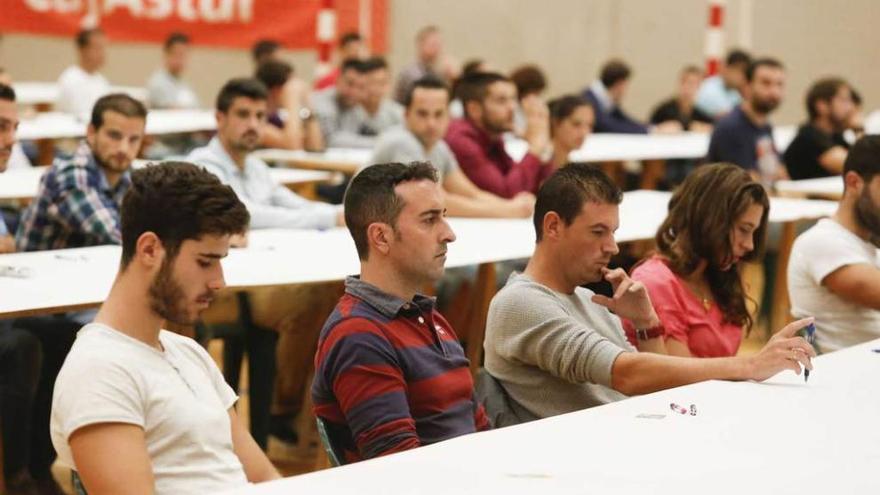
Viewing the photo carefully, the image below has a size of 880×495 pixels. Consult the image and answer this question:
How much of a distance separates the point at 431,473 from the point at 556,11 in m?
9.20

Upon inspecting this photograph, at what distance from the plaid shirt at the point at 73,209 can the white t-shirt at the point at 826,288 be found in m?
1.81

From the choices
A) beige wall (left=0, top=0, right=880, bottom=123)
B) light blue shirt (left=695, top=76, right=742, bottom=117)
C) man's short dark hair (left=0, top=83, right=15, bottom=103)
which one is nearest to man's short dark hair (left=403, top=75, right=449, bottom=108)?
man's short dark hair (left=0, top=83, right=15, bottom=103)

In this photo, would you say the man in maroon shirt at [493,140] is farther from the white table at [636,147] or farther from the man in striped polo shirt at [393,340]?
the man in striped polo shirt at [393,340]

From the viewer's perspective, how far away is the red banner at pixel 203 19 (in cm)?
982

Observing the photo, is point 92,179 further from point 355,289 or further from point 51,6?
point 51,6

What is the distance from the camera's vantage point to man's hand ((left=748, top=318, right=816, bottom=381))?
2.55 meters

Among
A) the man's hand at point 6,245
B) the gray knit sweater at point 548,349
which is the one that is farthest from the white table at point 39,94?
the gray knit sweater at point 548,349

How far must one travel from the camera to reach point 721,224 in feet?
10.1

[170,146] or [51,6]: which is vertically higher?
[51,6]

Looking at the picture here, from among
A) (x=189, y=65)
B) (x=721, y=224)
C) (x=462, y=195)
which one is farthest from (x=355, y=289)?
(x=189, y=65)

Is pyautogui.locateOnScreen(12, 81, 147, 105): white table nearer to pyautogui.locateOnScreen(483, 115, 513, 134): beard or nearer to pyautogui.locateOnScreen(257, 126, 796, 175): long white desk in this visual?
pyautogui.locateOnScreen(257, 126, 796, 175): long white desk

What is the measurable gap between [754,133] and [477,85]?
1.62 meters

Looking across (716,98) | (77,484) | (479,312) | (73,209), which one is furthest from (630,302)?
(716,98)

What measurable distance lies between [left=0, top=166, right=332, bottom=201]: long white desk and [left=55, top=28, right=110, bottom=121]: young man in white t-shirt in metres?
2.71
